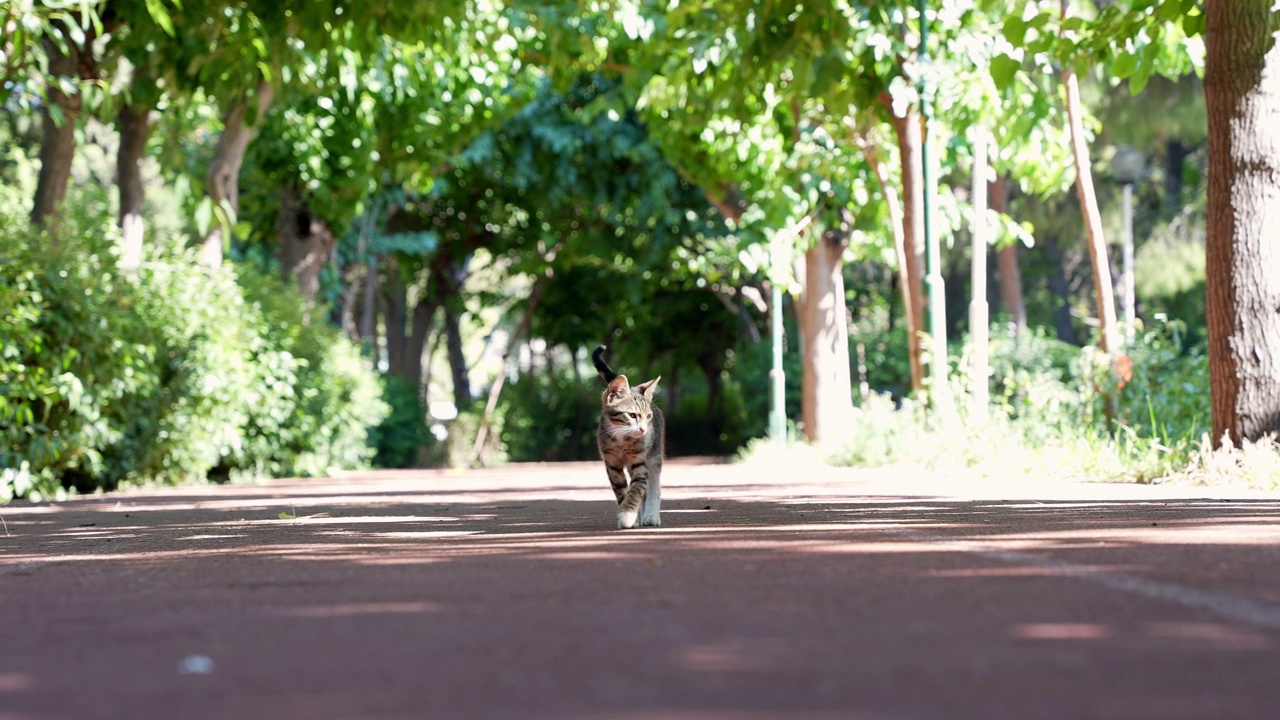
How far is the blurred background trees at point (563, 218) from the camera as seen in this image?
54.1ft

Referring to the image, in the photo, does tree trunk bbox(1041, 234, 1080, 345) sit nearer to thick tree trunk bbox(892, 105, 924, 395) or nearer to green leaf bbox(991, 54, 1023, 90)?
thick tree trunk bbox(892, 105, 924, 395)

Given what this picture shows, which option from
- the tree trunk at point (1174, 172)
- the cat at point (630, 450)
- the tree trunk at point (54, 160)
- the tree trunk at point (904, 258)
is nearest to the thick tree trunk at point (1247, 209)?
the cat at point (630, 450)

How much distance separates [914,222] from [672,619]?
1910 cm

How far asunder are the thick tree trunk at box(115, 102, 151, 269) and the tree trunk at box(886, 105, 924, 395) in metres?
9.04

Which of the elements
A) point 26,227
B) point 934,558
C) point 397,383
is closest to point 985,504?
point 934,558

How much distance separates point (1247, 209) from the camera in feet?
47.4

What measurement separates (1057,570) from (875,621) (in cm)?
177

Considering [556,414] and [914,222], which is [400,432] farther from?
[914,222]

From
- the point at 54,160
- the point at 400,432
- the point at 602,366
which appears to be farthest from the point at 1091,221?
the point at 400,432

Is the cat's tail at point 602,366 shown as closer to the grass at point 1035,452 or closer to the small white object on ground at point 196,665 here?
the grass at point 1035,452

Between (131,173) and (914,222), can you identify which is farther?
(914,222)

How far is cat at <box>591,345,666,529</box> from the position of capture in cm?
1059

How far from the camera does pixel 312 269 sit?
32.6m

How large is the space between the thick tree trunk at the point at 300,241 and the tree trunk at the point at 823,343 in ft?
26.9
